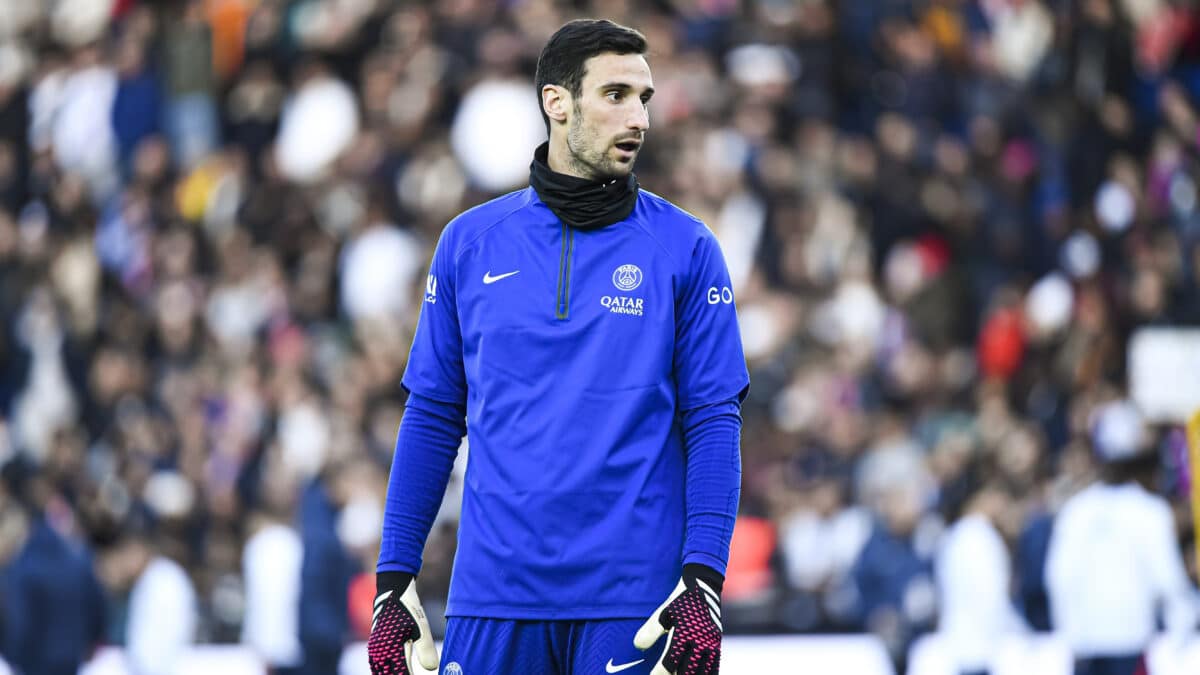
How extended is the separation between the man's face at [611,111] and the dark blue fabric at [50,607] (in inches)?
330

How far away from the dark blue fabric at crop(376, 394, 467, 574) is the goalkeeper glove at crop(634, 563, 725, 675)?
2.03ft

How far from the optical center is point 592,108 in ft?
14.3

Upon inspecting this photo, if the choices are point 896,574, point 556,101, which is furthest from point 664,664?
point 896,574

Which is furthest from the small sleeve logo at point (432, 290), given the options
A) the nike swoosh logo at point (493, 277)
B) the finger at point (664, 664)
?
the finger at point (664, 664)

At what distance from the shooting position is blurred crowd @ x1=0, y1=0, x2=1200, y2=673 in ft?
41.1

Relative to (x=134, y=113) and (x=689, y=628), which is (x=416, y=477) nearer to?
(x=689, y=628)

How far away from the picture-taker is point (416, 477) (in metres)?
4.49

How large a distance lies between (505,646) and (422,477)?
0.48 meters

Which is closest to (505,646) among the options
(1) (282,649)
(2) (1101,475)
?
(2) (1101,475)

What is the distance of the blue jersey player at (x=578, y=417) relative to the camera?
4.20 m

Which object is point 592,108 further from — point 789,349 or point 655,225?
point 789,349

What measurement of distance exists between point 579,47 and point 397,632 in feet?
4.47

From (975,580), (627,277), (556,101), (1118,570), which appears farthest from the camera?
(975,580)

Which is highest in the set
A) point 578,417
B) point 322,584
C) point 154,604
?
point 578,417
